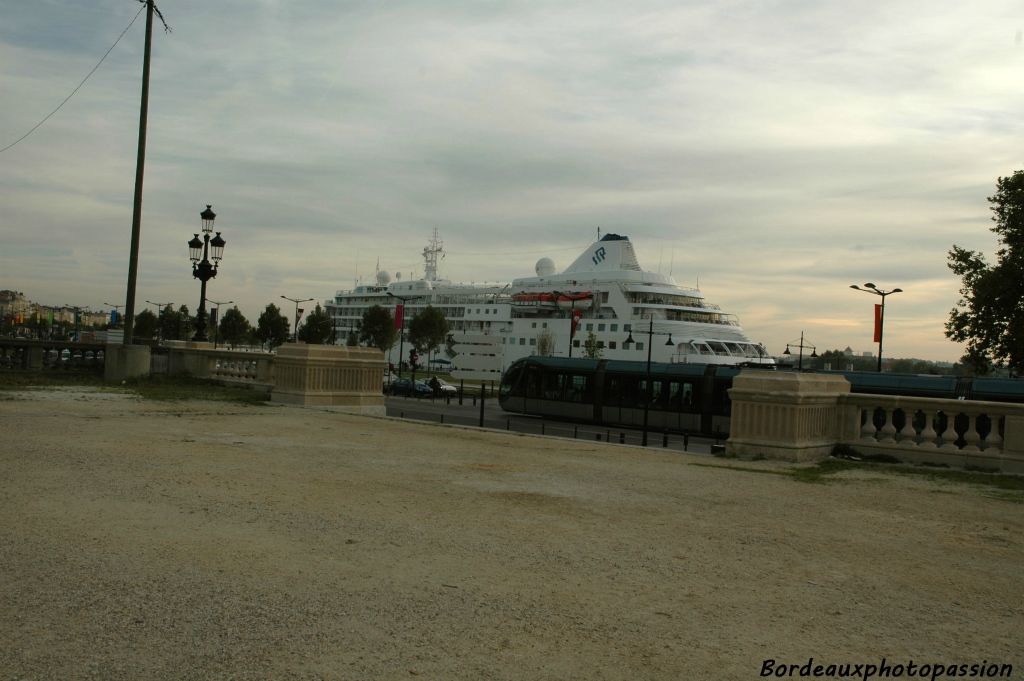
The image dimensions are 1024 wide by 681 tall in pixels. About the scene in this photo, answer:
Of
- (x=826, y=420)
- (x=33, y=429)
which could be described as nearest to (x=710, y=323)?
(x=826, y=420)

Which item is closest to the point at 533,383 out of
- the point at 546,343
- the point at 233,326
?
the point at 546,343

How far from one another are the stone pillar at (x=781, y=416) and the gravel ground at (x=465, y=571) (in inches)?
115

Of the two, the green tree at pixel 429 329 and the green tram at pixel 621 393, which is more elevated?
the green tree at pixel 429 329

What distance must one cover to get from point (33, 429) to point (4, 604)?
836cm

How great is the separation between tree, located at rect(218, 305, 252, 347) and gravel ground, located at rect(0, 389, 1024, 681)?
409ft

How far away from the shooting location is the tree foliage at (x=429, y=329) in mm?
101875

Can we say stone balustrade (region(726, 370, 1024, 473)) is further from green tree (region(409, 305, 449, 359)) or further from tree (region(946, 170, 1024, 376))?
green tree (region(409, 305, 449, 359))

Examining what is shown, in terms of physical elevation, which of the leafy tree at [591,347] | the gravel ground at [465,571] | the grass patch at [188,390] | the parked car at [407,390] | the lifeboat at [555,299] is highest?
the lifeboat at [555,299]

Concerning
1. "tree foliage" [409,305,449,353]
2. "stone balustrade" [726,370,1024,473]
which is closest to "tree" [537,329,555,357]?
"tree foliage" [409,305,449,353]

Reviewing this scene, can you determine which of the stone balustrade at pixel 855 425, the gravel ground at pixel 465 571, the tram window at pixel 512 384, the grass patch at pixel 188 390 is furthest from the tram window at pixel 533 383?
the gravel ground at pixel 465 571

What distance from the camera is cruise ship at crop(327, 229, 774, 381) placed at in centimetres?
8550

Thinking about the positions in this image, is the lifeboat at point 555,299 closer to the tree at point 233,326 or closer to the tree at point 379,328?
the tree at point 379,328

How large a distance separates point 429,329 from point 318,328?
58.1ft

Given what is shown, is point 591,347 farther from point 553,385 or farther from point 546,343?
point 553,385
